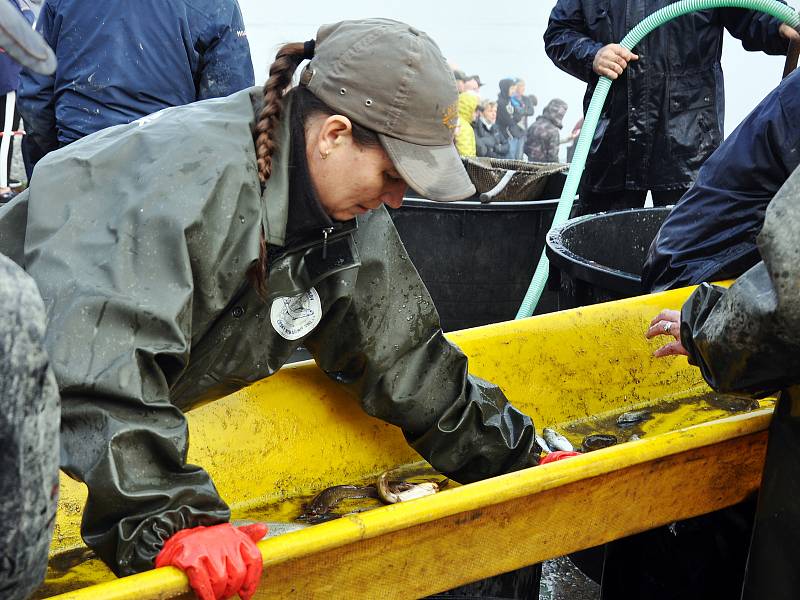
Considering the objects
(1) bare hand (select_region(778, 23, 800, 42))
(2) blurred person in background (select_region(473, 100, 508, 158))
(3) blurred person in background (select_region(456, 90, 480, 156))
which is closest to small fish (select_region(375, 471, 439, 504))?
(1) bare hand (select_region(778, 23, 800, 42))

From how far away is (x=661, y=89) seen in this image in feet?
15.9

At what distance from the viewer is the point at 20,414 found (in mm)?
969

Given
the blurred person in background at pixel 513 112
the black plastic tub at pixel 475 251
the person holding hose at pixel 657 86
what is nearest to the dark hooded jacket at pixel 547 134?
the blurred person in background at pixel 513 112

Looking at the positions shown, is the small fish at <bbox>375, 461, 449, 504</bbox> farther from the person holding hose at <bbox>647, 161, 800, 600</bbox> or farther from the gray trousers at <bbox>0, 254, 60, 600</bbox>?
the gray trousers at <bbox>0, 254, 60, 600</bbox>

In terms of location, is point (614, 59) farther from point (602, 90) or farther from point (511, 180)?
point (511, 180)

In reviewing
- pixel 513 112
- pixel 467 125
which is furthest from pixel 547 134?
pixel 467 125

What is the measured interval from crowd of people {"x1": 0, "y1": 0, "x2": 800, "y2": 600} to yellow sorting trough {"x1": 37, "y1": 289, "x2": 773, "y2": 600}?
21 centimetres

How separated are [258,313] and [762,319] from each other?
3.58 ft

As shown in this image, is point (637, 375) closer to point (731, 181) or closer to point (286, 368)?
point (731, 181)

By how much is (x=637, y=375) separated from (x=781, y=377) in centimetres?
173

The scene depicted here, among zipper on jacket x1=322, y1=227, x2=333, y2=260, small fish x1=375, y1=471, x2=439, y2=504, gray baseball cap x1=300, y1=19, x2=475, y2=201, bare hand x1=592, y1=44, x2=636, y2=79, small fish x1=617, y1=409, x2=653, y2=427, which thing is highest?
gray baseball cap x1=300, y1=19, x2=475, y2=201

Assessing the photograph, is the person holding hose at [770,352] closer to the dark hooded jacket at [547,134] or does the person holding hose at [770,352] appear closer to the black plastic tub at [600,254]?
the black plastic tub at [600,254]

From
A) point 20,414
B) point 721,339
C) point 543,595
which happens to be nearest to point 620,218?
point 543,595

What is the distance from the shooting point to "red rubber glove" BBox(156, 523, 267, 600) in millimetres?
1777
